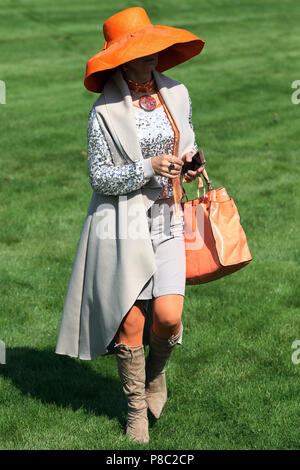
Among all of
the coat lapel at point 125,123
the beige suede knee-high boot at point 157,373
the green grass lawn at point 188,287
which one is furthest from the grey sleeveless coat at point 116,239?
the green grass lawn at point 188,287

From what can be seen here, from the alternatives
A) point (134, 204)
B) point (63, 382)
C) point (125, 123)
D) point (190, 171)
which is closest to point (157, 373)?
point (63, 382)

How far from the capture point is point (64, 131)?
525 inches

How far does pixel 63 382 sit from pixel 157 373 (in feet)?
2.99

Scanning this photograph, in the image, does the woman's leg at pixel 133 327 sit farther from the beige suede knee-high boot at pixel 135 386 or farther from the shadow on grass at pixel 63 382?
the shadow on grass at pixel 63 382

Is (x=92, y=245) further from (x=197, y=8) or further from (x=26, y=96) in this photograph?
(x=197, y=8)

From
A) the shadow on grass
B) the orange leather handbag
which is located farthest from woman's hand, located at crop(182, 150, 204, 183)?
the shadow on grass

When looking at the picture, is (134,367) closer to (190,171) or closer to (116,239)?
(116,239)

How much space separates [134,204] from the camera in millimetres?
4707

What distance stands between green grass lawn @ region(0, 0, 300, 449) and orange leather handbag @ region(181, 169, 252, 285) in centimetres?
105

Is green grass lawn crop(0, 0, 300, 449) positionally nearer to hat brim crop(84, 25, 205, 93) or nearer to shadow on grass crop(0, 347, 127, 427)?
shadow on grass crop(0, 347, 127, 427)

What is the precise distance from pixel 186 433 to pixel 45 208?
517cm

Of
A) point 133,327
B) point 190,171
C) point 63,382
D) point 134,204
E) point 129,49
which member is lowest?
point 63,382

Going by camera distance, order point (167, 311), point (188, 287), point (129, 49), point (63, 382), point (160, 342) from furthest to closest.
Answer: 1. point (188, 287)
2. point (63, 382)
3. point (160, 342)
4. point (167, 311)
5. point (129, 49)
